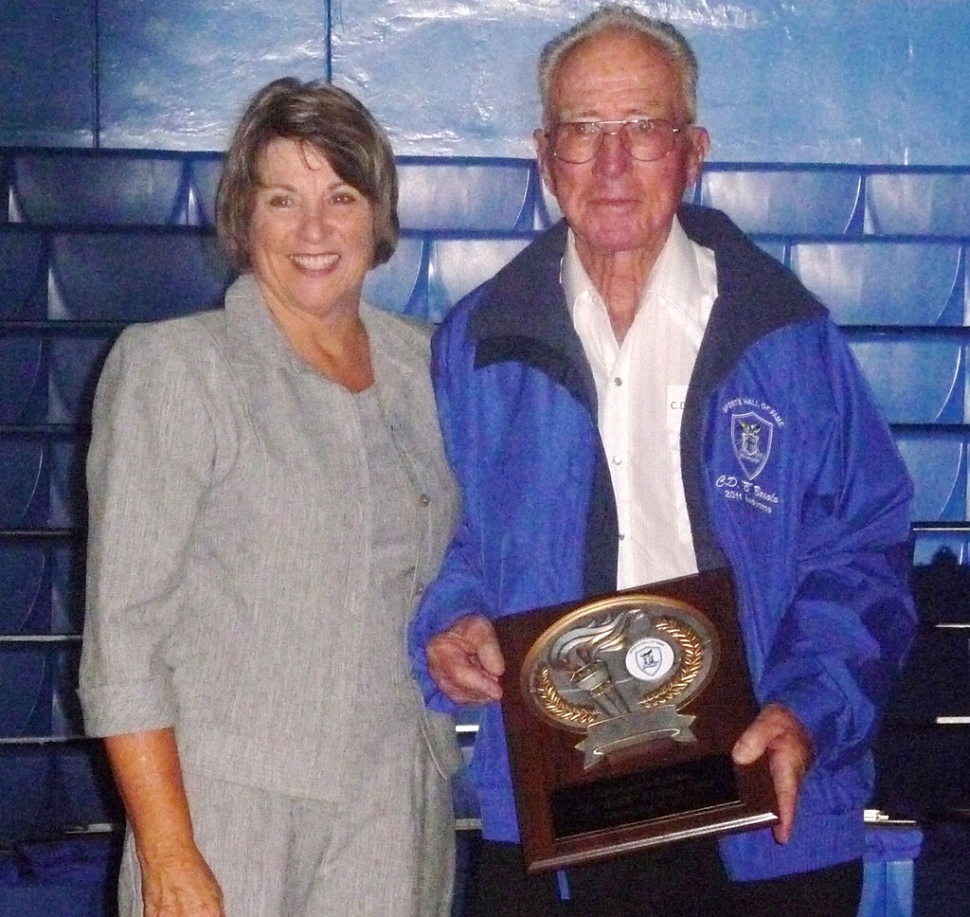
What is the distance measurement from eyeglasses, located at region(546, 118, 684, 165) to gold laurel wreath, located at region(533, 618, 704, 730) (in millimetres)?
496

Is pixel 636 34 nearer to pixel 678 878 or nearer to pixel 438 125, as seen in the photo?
pixel 678 878

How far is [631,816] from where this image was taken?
1.38m

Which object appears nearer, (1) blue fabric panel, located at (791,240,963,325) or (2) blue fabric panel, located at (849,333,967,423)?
(2) blue fabric panel, located at (849,333,967,423)

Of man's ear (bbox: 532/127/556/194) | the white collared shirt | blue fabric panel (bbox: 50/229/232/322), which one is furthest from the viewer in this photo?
blue fabric panel (bbox: 50/229/232/322)

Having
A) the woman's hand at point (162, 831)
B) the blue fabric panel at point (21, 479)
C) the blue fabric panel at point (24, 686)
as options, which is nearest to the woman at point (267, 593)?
the woman's hand at point (162, 831)

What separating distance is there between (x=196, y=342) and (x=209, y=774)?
0.42m

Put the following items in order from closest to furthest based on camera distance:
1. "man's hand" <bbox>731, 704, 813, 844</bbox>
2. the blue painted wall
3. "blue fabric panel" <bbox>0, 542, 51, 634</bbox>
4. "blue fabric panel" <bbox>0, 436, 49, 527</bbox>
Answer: "man's hand" <bbox>731, 704, 813, 844</bbox> < "blue fabric panel" <bbox>0, 542, 51, 634</bbox> < "blue fabric panel" <bbox>0, 436, 49, 527</bbox> < the blue painted wall

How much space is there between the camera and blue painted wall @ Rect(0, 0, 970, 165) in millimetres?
4730

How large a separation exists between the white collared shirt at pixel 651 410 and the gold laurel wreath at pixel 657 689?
0.36 feet

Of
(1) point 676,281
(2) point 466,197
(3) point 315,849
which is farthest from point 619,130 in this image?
(2) point 466,197

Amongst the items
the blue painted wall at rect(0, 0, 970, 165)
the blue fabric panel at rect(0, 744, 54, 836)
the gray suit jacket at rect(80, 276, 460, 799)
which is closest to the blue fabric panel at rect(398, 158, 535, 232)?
the blue painted wall at rect(0, 0, 970, 165)

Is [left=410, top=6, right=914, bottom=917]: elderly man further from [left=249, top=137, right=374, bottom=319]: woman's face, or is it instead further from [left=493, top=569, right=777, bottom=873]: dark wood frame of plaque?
[left=249, top=137, right=374, bottom=319]: woman's face

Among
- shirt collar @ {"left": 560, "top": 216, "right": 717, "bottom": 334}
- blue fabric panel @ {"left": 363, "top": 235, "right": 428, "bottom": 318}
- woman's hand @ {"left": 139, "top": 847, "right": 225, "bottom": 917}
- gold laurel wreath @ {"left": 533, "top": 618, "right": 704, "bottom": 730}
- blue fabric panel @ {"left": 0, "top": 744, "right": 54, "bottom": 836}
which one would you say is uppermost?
blue fabric panel @ {"left": 363, "top": 235, "right": 428, "bottom": 318}

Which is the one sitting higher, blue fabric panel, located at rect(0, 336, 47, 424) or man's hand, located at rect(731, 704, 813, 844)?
blue fabric panel, located at rect(0, 336, 47, 424)
